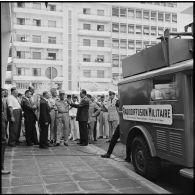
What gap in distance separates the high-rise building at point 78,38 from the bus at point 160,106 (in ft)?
134

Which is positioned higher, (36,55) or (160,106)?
(36,55)

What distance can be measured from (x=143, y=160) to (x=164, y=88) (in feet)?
5.06

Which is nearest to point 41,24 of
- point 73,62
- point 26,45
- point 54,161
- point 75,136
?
point 26,45

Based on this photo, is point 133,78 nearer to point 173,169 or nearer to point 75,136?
point 173,169

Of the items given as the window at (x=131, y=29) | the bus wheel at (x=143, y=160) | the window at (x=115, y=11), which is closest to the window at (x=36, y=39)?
the window at (x=115, y=11)

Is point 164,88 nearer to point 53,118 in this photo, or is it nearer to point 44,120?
point 44,120

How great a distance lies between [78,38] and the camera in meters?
53.3

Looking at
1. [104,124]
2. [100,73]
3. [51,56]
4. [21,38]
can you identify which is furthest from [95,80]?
[104,124]

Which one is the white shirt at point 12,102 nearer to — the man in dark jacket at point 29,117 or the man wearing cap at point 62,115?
the man in dark jacket at point 29,117

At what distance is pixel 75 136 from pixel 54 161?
4.38 meters

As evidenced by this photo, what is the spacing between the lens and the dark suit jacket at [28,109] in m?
9.73

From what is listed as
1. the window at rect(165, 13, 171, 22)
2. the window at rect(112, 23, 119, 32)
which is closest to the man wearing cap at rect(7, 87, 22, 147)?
A: the window at rect(112, 23, 119, 32)

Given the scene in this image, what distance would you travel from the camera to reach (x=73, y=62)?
5212cm

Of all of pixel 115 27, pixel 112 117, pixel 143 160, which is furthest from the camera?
pixel 115 27
